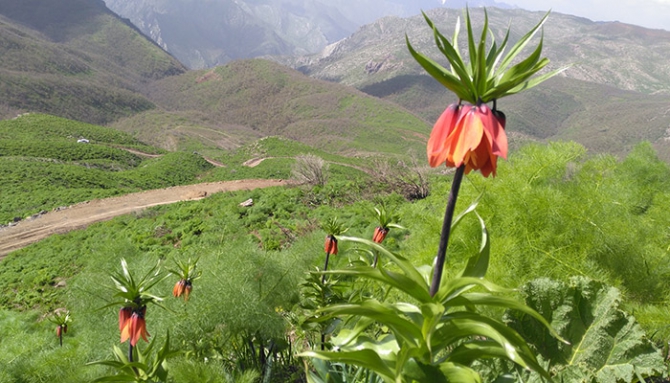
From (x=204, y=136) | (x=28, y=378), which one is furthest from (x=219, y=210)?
(x=204, y=136)

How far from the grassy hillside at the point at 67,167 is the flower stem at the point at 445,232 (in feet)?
75.9

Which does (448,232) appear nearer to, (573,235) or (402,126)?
(573,235)

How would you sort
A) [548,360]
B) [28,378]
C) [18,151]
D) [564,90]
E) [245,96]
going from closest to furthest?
[548,360], [28,378], [18,151], [245,96], [564,90]

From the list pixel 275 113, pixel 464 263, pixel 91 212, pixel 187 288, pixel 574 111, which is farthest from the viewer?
pixel 574 111

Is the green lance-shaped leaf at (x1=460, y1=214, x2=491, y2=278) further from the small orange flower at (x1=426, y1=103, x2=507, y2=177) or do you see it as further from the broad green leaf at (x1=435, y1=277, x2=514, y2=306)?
the small orange flower at (x1=426, y1=103, x2=507, y2=177)

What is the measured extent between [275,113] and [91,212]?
67118mm

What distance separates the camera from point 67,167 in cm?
2683

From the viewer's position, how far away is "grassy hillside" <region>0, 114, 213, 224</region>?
850 inches

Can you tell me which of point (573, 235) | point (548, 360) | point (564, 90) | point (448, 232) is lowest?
point (548, 360)

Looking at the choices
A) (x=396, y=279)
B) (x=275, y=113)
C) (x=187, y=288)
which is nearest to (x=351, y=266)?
(x=396, y=279)

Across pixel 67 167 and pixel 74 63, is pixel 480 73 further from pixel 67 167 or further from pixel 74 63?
pixel 74 63

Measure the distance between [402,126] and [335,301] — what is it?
77575 millimetres

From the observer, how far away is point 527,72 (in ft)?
3.72

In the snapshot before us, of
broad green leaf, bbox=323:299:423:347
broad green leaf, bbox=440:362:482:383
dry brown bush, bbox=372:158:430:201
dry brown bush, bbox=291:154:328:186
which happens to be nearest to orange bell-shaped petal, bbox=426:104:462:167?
broad green leaf, bbox=323:299:423:347
